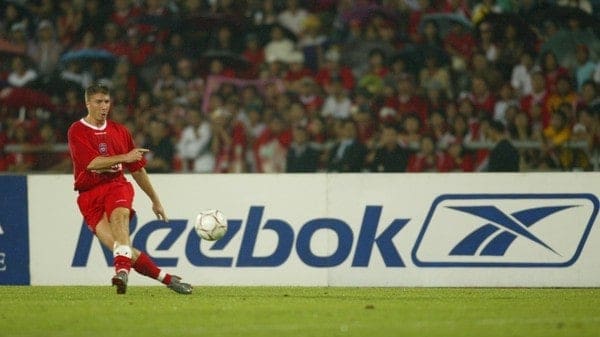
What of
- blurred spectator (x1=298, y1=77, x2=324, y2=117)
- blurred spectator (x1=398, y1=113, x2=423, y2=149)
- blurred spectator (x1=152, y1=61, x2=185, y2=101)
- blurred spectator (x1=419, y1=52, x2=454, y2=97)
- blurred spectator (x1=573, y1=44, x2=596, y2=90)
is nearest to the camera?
blurred spectator (x1=398, y1=113, x2=423, y2=149)

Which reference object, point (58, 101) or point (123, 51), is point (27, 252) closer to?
point (58, 101)

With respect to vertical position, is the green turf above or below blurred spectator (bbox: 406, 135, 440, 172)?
below

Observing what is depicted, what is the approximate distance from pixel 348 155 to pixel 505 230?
2920mm

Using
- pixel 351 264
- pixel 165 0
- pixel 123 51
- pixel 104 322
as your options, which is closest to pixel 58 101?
pixel 123 51

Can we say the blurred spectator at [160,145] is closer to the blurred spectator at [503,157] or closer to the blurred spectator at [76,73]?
the blurred spectator at [76,73]

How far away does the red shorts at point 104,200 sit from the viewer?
462 inches

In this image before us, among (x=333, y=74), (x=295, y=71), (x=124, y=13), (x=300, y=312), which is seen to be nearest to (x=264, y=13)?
(x=295, y=71)

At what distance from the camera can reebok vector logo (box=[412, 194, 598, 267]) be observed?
14016 millimetres

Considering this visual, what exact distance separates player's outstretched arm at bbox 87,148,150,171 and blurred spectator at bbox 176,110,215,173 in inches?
240

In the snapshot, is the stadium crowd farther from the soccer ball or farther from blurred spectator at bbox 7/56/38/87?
the soccer ball

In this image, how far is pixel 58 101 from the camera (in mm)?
18797

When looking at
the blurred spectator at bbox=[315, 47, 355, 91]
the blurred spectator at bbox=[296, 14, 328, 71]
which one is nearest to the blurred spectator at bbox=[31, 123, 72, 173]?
the blurred spectator at bbox=[315, 47, 355, 91]

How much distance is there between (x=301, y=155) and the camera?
54.9 feet

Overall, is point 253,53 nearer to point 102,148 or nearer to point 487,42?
point 487,42
